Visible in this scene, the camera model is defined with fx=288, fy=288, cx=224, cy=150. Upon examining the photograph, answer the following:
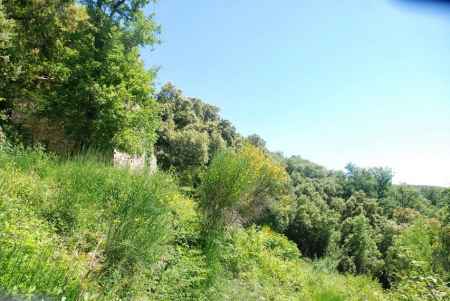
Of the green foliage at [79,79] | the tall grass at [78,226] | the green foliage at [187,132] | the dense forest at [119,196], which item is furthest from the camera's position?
the green foliage at [187,132]

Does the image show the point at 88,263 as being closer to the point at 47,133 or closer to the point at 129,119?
the point at 129,119

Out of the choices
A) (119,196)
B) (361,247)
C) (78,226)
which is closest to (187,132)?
(119,196)

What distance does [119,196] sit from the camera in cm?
422

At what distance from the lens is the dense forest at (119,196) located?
10.8ft

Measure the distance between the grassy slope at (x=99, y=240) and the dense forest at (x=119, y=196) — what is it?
18 millimetres

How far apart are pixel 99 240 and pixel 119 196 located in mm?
799

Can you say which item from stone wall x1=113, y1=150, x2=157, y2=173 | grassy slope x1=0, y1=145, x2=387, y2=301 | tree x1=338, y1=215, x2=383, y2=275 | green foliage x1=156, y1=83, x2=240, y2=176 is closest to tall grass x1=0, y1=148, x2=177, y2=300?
grassy slope x1=0, y1=145, x2=387, y2=301

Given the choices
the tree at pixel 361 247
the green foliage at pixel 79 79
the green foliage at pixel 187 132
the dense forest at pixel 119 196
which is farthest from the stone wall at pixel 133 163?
the tree at pixel 361 247

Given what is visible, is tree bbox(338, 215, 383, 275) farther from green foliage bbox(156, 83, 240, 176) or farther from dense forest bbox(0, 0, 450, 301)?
green foliage bbox(156, 83, 240, 176)

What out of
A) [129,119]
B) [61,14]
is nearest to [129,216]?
[129,119]

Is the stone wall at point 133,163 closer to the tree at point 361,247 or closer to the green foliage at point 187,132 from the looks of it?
the green foliage at point 187,132

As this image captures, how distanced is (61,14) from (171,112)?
453 inches

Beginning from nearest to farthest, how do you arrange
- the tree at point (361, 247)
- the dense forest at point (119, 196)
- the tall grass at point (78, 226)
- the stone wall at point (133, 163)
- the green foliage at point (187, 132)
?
the tall grass at point (78, 226), the dense forest at point (119, 196), the stone wall at point (133, 163), the green foliage at point (187, 132), the tree at point (361, 247)

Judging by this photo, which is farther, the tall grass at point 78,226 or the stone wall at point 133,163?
the stone wall at point 133,163
